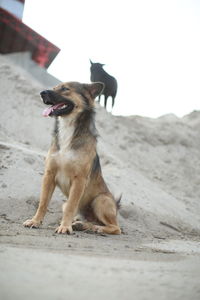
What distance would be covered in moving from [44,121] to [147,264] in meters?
11.0

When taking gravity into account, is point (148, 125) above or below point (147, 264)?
below

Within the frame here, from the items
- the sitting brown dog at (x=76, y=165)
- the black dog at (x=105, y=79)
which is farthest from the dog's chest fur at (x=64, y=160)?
the black dog at (x=105, y=79)

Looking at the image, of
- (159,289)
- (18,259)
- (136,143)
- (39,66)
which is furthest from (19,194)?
(39,66)

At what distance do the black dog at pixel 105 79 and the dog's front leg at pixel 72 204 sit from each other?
36.0 ft

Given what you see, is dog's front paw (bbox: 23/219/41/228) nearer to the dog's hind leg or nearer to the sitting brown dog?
the sitting brown dog

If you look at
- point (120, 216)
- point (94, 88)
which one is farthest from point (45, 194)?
point (120, 216)

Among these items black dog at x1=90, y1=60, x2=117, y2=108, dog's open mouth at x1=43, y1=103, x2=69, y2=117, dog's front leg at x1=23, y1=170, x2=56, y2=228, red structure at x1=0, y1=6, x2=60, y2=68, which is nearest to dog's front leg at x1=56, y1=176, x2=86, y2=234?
dog's front leg at x1=23, y1=170, x2=56, y2=228

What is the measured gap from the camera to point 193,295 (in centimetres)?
190

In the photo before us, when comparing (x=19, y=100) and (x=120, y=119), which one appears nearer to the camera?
(x=19, y=100)

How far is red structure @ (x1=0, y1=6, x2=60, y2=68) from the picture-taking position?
1912 centimetres

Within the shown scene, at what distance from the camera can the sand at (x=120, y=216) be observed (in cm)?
199

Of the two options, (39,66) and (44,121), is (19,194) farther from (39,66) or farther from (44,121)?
(39,66)

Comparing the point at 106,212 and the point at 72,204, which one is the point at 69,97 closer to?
the point at 72,204

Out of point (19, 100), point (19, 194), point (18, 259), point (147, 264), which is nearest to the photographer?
point (18, 259)
